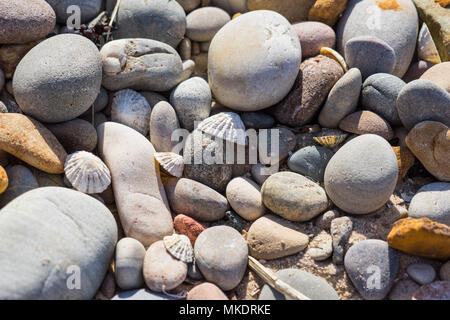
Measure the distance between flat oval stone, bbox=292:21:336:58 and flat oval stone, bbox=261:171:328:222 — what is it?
143 cm

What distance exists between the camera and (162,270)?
304 cm

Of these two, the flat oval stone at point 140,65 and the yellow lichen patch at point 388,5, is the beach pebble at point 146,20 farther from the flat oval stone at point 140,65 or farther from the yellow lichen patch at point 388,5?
the yellow lichen patch at point 388,5

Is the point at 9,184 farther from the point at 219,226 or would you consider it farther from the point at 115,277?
the point at 219,226

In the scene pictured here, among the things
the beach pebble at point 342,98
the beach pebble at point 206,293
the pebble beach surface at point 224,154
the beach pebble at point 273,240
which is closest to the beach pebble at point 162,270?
the pebble beach surface at point 224,154

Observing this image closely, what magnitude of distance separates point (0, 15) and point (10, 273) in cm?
213

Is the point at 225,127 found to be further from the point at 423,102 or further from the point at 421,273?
the point at 421,273

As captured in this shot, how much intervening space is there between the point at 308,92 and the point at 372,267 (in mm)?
1648

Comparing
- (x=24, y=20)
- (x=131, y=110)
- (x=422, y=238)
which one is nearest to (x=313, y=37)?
(x=131, y=110)

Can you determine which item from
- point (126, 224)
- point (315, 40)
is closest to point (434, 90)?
point (315, 40)

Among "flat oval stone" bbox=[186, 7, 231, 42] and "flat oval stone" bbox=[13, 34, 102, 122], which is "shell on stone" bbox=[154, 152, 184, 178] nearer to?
"flat oval stone" bbox=[13, 34, 102, 122]

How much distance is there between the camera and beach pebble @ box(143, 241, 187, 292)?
3002 millimetres

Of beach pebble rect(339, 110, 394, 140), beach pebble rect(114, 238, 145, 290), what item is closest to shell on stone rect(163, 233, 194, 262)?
beach pebble rect(114, 238, 145, 290)
